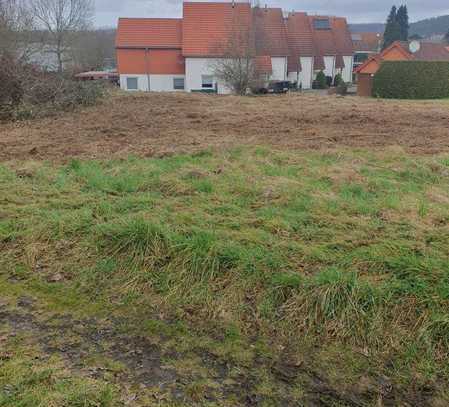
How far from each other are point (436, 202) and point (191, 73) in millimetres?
30443

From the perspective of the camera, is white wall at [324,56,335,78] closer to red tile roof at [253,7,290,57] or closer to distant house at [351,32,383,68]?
red tile roof at [253,7,290,57]

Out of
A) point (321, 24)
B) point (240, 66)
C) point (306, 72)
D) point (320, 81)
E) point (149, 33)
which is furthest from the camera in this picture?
point (321, 24)

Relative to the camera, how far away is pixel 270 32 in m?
34.1

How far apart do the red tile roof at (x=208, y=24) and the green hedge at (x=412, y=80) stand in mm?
11970

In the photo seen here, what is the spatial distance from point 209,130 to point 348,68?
39.2 meters

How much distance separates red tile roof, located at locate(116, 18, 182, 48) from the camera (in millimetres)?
32781

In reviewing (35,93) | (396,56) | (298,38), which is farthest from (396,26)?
(35,93)

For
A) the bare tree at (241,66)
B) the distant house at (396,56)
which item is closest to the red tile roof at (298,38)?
the distant house at (396,56)

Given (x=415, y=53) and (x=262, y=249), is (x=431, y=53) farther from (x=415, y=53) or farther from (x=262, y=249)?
(x=262, y=249)

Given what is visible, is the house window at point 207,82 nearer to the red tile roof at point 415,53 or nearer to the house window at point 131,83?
the house window at point 131,83

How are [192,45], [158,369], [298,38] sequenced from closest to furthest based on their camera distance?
[158,369]
[192,45]
[298,38]

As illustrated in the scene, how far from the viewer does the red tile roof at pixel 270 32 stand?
3312cm

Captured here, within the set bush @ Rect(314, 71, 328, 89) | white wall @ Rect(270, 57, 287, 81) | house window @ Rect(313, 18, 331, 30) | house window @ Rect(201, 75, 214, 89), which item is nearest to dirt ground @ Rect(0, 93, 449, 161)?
house window @ Rect(201, 75, 214, 89)

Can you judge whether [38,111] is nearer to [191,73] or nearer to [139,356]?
[139,356]
